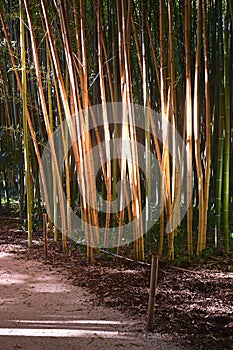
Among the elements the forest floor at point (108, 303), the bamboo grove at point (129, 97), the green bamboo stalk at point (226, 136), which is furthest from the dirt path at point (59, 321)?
the green bamboo stalk at point (226, 136)

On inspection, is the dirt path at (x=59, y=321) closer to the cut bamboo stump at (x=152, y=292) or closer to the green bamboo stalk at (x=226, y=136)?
the cut bamboo stump at (x=152, y=292)

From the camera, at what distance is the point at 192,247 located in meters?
3.47

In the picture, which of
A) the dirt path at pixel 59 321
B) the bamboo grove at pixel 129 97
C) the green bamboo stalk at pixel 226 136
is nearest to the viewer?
the dirt path at pixel 59 321

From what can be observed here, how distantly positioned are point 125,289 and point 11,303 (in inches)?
25.9

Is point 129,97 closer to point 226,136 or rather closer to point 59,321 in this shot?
point 226,136

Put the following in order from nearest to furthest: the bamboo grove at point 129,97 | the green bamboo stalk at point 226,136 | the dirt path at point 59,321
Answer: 1. the dirt path at point 59,321
2. the bamboo grove at point 129,97
3. the green bamboo stalk at point 226,136

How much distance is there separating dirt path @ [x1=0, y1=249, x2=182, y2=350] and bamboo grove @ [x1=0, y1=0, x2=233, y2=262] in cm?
58

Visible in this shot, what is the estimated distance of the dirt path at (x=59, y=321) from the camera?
198cm

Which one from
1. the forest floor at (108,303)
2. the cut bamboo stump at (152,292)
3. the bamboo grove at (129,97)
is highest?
the bamboo grove at (129,97)

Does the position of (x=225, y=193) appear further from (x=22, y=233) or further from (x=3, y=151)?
(x=3, y=151)

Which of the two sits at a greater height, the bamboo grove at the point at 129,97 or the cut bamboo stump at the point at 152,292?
the bamboo grove at the point at 129,97

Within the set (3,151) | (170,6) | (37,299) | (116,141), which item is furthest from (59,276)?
(3,151)

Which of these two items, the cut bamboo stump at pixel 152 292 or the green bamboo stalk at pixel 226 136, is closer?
the cut bamboo stump at pixel 152 292

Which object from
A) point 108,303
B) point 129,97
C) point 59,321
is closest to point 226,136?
point 129,97
